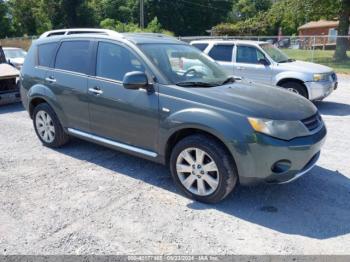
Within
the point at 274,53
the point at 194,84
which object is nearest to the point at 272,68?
the point at 274,53

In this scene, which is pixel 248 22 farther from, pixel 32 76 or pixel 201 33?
pixel 32 76

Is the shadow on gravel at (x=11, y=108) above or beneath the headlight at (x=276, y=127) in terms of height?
beneath

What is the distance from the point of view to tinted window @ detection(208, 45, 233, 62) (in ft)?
33.8

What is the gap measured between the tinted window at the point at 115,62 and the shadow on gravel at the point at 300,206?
6.17 ft

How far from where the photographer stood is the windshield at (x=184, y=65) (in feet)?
15.0

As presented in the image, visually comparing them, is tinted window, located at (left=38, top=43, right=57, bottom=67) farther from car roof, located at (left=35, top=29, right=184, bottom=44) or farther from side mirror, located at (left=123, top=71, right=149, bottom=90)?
side mirror, located at (left=123, top=71, right=149, bottom=90)

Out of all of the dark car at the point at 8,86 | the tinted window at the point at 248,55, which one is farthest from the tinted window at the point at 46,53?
the tinted window at the point at 248,55

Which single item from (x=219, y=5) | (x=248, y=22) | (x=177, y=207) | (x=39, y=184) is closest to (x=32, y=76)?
(x=39, y=184)

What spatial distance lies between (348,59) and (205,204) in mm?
22272

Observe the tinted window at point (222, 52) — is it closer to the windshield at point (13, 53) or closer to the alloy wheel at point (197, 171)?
the alloy wheel at point (197, 171)

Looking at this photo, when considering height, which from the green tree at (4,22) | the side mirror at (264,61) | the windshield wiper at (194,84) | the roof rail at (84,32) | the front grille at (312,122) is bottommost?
the front grille at (312,122)

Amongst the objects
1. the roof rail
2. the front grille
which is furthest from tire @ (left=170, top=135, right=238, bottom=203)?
the roof rail

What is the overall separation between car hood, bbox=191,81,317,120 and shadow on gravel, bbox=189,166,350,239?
38.7 inches

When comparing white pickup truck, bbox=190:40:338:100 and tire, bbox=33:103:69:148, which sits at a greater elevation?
white pickup truck, bbox=190:40:338:100
